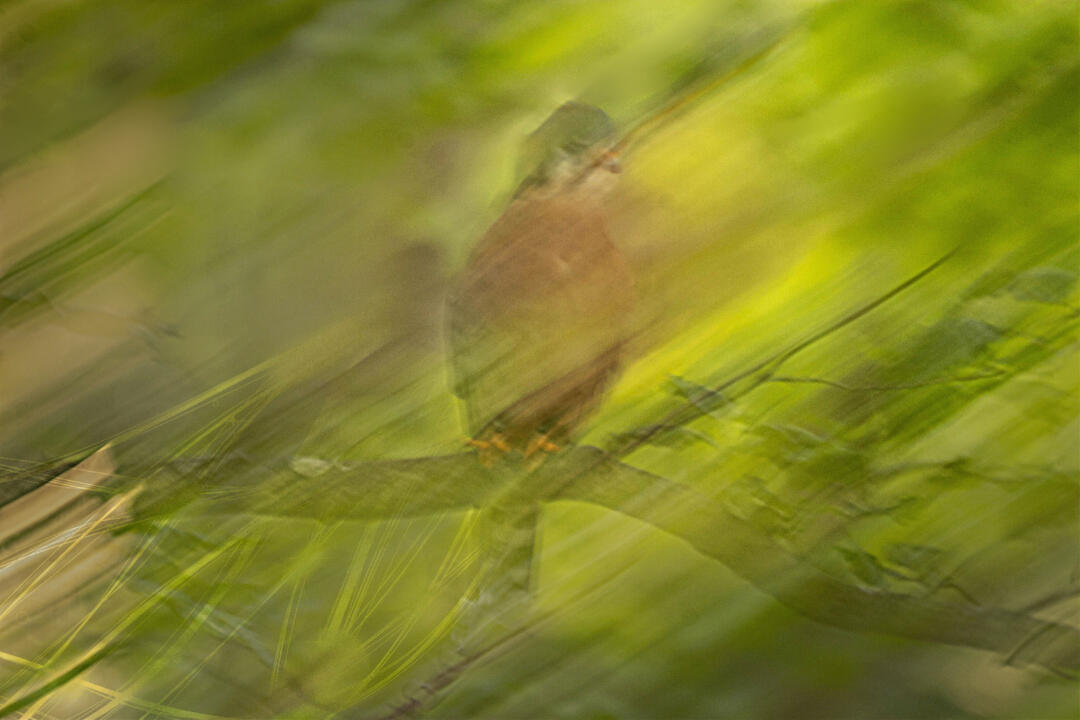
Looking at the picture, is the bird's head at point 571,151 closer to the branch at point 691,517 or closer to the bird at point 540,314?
the bird at point 540,314

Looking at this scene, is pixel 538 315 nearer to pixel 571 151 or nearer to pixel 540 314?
pixel 540 314

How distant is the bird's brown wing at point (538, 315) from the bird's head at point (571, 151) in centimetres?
2

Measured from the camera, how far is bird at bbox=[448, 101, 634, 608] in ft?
2.02

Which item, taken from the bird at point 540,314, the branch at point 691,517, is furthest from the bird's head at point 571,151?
the branch at point 691,517

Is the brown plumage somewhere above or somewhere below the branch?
above

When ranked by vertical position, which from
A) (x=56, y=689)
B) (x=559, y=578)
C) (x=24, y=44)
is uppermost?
(x=24, y=44)

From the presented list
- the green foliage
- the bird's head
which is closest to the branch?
the green foliage

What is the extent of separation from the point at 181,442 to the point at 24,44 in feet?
1.24

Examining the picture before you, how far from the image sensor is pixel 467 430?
63 centimetres

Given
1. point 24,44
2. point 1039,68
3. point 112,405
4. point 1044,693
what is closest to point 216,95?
point 24,44

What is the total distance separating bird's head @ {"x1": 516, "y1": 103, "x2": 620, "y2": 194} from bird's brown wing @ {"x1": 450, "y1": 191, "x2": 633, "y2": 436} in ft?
0.06

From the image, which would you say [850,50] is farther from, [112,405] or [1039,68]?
[112,405]

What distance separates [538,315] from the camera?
619 millimetres

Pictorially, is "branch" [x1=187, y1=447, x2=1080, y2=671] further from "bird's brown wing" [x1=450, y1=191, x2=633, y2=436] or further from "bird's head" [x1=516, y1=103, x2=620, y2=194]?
"bird's head" [x1=516, y1=103, x2=620, y2=194]
